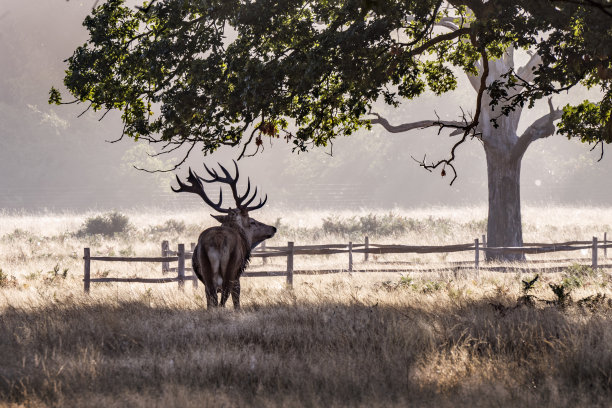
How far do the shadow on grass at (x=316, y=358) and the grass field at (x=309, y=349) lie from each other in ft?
0.08

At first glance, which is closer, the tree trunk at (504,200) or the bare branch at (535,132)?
the bare branch at (535,132)

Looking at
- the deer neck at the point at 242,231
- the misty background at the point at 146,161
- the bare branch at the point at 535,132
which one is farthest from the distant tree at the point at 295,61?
the misty background at the point at 146,161

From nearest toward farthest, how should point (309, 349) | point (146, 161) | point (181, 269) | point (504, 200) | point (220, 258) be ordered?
point (309, 349) < point (220, 258) < point (181, 269) < point (504, 200) < point (146, 161)

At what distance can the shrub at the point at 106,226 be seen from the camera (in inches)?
1420

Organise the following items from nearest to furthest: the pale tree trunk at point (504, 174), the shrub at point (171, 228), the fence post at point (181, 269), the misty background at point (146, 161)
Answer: the fence post at point (181, 269) < the pale tree trunk at point (504, 174) < the shrub at point (171, 228) < the misty background at point (146, 161)

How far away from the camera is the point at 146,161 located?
73.2 metres

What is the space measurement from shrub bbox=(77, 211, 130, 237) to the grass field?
2252cm

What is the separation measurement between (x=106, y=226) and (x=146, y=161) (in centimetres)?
3756

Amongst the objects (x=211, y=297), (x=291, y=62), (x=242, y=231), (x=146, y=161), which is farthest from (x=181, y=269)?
(x=146, y=161)

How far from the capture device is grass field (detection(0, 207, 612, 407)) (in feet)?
22.0

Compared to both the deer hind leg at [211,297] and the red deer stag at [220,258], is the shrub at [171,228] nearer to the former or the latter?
the red deer stag at [220,258]

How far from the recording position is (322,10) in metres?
13.7

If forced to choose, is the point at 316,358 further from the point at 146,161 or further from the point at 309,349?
the point at 146,161

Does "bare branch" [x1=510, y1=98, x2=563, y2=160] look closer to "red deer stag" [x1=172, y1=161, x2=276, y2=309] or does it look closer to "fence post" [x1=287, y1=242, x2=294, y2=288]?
"fence post" [x1=287, y1=242, x2=294, y2=288]
